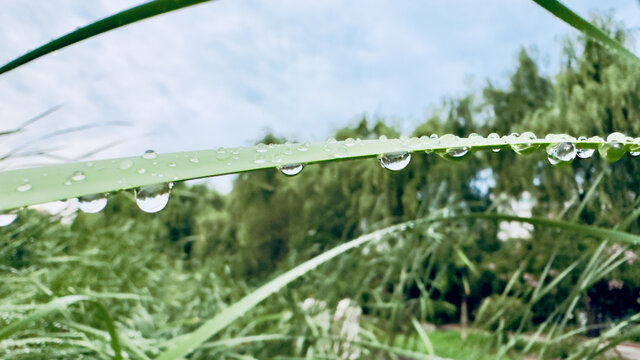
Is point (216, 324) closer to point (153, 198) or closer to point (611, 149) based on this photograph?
point (153, 198)

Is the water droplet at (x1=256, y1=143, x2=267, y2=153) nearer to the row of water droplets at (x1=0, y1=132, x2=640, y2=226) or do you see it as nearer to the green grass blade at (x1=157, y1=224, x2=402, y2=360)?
the row of water droplets at (x1=0, y1=132, x2=640, y2=226)

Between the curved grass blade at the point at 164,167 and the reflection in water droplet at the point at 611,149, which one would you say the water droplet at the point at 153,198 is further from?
the reflection in water droplet at the point at 611,149

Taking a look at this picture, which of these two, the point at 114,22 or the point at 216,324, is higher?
the point at 114,22

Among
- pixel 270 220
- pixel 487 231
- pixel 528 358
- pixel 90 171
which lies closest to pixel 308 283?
pixel 528 358

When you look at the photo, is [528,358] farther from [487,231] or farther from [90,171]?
[487,231]

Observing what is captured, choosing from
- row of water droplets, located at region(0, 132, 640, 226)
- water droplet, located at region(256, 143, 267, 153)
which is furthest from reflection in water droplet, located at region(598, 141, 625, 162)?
water droplet, located at region(256, 143, 267, 153)

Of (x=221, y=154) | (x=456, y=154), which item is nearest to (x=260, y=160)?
(x=221, y=154)

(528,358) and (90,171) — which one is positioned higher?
(90,171)
